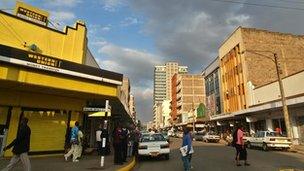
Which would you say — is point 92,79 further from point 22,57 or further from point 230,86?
point 230,86

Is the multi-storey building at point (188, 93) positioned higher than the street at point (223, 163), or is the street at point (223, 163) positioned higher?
the multi-storey building at point (188, 93)

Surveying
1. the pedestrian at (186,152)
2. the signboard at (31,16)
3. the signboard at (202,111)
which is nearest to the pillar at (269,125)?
the pedestrian at (186,152)

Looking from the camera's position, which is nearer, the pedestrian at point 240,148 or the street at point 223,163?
the street at point 223,163

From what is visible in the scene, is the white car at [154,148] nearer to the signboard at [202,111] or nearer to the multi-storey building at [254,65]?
the multi-storey building at [254,65]

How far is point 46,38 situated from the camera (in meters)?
→ 18.3

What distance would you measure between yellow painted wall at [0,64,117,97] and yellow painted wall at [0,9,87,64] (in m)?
2.38

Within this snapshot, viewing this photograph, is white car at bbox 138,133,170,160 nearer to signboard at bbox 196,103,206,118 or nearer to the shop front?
the shop front

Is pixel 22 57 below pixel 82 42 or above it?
below

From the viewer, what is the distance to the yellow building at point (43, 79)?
15.2 metres

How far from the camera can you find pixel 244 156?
14219 mm

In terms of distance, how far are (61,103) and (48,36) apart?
13.8 feet

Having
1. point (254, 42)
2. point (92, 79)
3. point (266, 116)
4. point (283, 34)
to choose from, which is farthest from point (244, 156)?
point (283, 34)

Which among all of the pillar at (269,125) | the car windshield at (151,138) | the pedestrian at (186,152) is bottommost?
the pedestrian at (186,152)

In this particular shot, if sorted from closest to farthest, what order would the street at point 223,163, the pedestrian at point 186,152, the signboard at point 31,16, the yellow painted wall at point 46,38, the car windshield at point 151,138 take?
the pedestrian at point 186,152, the street at point 223,163, the yellow painted wall at point 46,38, the signboard at point 31,16, the car windshield at point 151,138
